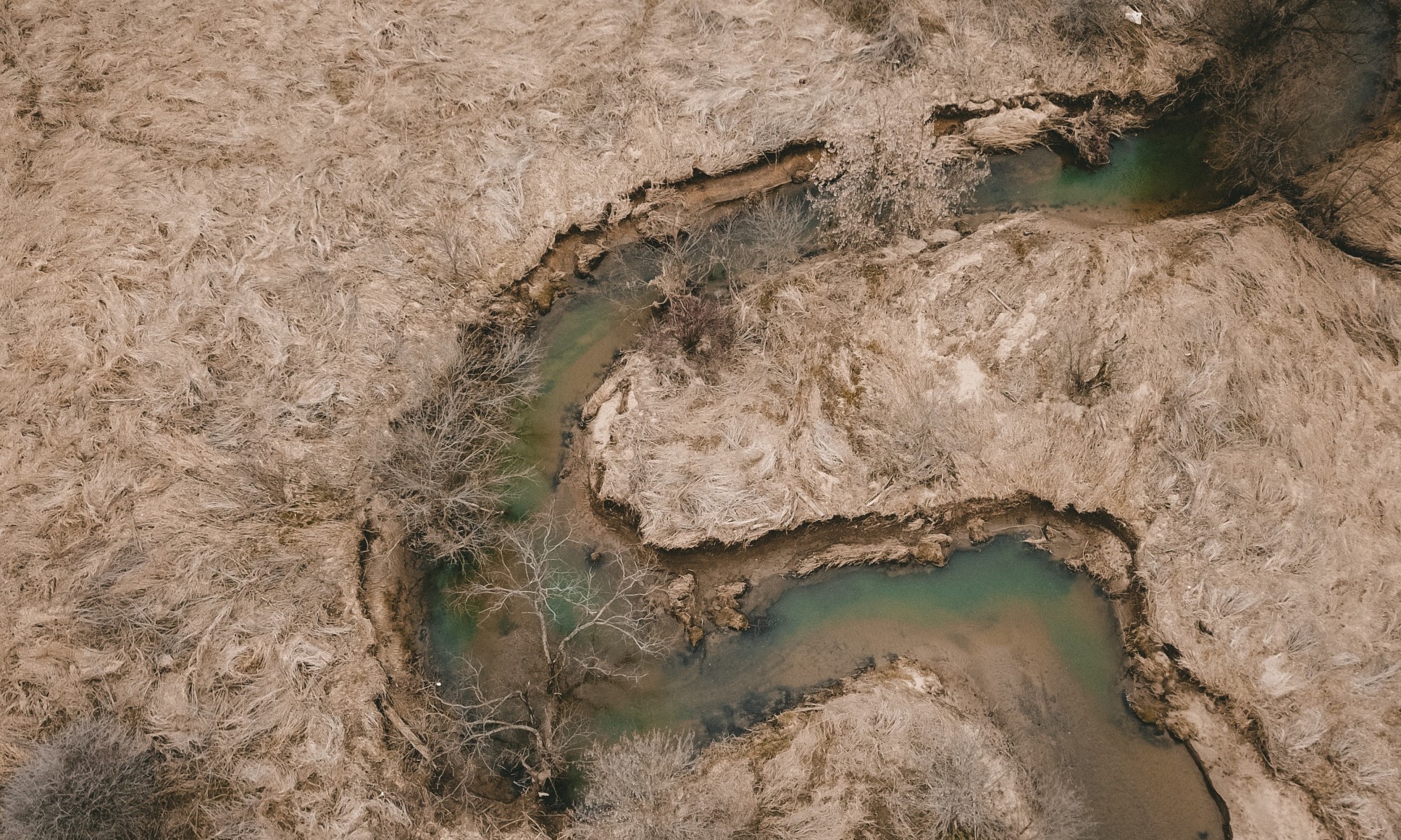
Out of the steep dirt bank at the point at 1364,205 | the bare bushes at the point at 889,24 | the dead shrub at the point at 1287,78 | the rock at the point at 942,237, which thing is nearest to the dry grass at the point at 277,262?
the bare bushes at the point at 889,24

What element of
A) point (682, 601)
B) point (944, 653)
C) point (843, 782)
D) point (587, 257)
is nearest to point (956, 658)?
point (944, 653)

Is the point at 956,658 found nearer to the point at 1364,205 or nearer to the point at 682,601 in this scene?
the point at 682,601

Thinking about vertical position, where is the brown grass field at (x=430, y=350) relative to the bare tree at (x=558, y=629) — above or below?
above

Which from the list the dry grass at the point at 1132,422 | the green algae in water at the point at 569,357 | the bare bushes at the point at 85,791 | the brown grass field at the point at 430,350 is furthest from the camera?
the green algae in water at the point at 569,357

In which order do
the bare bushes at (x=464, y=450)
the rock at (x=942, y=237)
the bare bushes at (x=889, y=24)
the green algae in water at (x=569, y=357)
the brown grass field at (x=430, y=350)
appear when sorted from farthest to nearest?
the bare bushes at (x=889, y=24)
the rock at (x=942, y=237)
the green algae in water at (x=569, y=357)
the bare bushes at (x=464, y=450)
the brown grass field at (x=430, y=350)

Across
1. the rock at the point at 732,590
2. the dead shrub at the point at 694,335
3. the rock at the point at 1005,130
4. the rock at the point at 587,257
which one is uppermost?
the rock at the point at 1005,130

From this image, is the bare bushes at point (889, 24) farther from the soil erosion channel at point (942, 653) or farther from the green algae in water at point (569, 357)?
the soil erosion channel at point (942, 653)

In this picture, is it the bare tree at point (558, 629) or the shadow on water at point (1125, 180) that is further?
the shadow on water at point (1125, 180)

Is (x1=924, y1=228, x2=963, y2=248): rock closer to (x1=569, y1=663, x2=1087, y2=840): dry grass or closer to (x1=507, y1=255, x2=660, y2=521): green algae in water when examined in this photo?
(x1=507, y1=255, x2=660, y2=521): green algae in water
